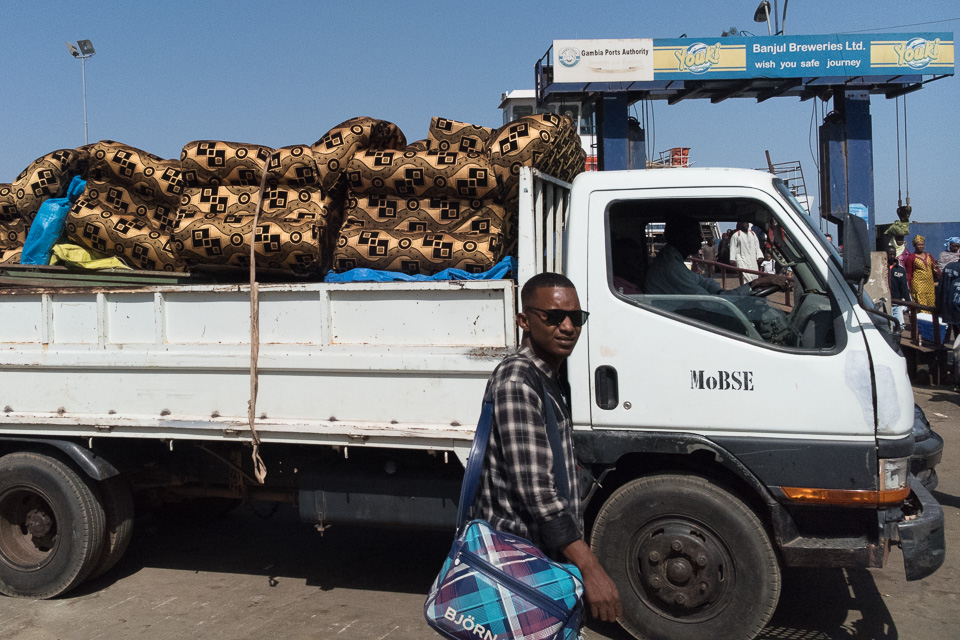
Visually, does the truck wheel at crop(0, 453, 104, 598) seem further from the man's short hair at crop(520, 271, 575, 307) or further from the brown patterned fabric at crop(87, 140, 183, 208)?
the man's short hair at crop(520, 271, 575, 307)

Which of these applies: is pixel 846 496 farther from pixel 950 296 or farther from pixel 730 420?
pixel 950 296

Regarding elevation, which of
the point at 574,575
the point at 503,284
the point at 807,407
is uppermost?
the point at 503,284

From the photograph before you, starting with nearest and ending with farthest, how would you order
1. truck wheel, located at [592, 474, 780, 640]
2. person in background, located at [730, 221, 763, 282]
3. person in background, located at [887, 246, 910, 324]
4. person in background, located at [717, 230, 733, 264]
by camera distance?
truck wheel, located at [592, 474, 780, 640]
person in background, located at [887, 246, 910, 324]
person in background, located at [730, 221, 763, 282]
person in background, located at [717, 230, 733, 264]

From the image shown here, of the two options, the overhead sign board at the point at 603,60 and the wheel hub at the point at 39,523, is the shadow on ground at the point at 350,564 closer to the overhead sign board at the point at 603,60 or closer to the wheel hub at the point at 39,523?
the wheel hub at the point at 39,523

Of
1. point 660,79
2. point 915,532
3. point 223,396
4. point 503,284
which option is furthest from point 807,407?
point 660,79

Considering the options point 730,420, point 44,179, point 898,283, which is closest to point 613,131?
point 898,283

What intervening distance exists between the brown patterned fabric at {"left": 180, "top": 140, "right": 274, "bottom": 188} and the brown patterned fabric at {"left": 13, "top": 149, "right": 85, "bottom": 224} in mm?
823

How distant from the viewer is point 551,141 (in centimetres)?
438

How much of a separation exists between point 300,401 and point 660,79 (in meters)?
16.6

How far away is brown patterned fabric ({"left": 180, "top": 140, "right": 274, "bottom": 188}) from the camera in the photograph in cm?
463

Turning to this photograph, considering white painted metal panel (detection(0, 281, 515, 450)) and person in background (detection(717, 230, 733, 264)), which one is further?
person in background (detection(717, 230, 733, 264))

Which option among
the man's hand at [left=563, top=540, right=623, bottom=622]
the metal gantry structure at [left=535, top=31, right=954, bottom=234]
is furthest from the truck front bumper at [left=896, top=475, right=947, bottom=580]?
the metal gantry structure at [left=535, top=31, right=954, bottom=234]

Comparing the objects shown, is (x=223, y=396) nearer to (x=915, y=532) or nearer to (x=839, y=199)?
(x=915, y=532)

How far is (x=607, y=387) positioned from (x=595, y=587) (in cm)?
170
